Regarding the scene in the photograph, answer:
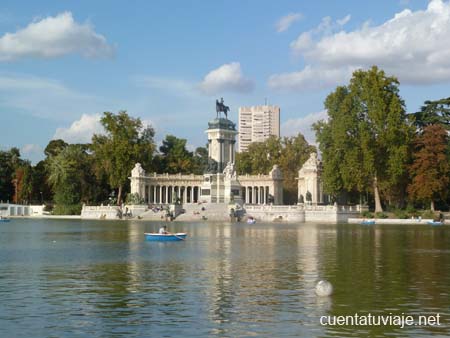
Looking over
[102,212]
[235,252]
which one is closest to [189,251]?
[235,252]

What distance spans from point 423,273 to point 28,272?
1465 centimetres

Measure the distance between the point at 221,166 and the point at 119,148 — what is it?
15.5 metres

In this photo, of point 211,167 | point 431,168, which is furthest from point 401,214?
point 211,167

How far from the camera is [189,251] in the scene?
35.5m

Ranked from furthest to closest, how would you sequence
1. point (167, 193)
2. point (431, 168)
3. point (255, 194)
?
1. point (167, 193)
2. point (255, 194)
3. point (431, 168)

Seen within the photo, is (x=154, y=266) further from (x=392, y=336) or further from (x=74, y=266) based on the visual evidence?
(x=392, y=336)

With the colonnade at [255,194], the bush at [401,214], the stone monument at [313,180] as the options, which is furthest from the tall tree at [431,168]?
the colonnade at [255,194]

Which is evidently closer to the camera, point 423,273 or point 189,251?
point 423,273

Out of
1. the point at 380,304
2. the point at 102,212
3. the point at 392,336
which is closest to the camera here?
the point at 392,336

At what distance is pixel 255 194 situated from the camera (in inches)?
4114

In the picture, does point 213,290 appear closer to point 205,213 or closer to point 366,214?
point 366,214

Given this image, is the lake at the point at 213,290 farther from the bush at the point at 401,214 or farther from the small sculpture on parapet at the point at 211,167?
the small sculpture on parapet at the point at 211,167

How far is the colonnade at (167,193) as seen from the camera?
10350 cm

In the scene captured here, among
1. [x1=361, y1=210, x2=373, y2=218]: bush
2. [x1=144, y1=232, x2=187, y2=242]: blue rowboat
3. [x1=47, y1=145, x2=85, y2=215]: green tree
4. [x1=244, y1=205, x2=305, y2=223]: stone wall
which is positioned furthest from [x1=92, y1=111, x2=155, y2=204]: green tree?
[x1=144, y1=232, x2=187, y2=242]: blue rowboat
